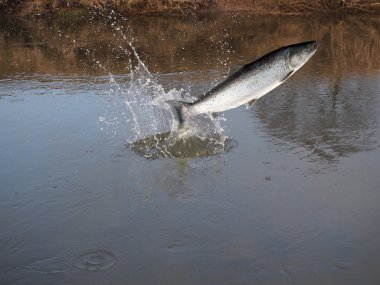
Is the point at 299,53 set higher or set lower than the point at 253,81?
higher

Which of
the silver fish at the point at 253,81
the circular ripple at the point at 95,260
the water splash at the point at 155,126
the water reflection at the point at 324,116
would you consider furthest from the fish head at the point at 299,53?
the circular ripple at the point at 95,260

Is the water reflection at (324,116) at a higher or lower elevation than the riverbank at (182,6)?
lower

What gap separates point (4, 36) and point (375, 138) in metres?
11.5

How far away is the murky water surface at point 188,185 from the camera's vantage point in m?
4.18

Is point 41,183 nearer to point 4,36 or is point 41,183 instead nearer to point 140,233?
point 140,233

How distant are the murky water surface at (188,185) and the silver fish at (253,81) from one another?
1.87 feet

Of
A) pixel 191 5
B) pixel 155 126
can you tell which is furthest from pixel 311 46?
pixel 191 5

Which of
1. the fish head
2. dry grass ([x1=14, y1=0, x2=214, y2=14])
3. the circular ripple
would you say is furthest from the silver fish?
dry grass ([x1=14, y1=0, x2=214, y2=14])

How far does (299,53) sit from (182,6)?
14.6m

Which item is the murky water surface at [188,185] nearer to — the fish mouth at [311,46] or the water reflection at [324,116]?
the water reflection at [324,116]

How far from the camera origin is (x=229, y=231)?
460 centimetres

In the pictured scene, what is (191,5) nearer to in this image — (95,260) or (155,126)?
(155,126)

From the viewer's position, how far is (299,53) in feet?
16.8

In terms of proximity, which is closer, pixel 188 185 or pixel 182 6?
pixel 188 185
